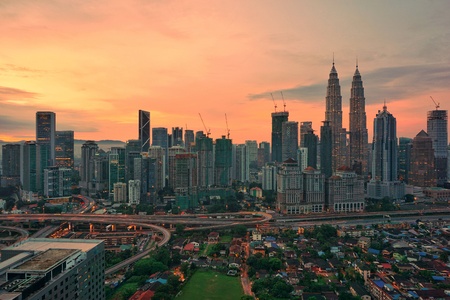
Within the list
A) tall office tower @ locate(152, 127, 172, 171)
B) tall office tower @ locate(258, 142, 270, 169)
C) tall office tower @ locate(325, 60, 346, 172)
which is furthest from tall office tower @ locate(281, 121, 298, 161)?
tall office tower @ locate(152, 127, 172, 171)

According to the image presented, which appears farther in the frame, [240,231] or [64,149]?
[64,149]

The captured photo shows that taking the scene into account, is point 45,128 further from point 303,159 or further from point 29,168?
point 303,159

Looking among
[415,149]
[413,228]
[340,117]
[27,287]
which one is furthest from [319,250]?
[340,117]

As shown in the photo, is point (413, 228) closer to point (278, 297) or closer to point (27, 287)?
point (278, 297)

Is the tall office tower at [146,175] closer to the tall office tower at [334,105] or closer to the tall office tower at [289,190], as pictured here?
the tall office tower at [289,190]

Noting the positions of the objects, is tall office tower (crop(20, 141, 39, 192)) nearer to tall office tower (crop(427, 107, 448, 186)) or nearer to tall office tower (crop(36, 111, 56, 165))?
tall office tower (crop(36, 111, 56, 165))

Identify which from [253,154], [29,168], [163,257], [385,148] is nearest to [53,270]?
[163,257]
